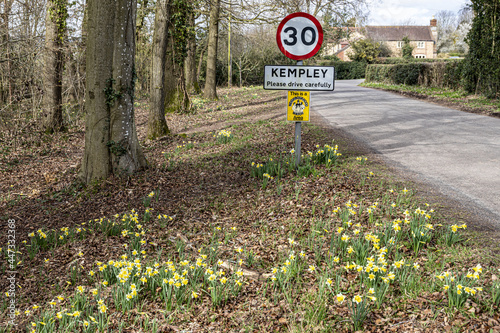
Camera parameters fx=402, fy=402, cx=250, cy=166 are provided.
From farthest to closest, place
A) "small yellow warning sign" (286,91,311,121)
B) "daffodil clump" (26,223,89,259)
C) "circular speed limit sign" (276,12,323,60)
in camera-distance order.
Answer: "small yellow warning sign" (286,91,311,121) < "circular speed limit sign" (276,12,323,60) < "daffodil clump" (26,223,89,259)

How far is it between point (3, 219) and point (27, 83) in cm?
632

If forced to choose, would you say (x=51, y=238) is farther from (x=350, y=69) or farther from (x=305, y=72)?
(x=350, y=69)

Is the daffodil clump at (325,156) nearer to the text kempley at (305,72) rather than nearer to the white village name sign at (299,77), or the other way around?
the white village name sign at (299,77)

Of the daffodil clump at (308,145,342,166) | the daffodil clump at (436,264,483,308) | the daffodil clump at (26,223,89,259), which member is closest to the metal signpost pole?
the daffodil clump at (308,145,342,166)

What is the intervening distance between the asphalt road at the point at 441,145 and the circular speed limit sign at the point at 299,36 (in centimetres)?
259

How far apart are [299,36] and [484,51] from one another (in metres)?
15.2

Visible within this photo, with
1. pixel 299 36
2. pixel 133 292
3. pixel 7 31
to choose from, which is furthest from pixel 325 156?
pixel 7 31

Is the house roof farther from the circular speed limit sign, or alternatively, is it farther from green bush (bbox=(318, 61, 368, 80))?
the circular speed limit sign

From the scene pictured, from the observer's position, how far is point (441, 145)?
27.8 ft

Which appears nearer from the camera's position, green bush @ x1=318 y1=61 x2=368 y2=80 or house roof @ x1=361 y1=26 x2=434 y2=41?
green bush @ x1=318 y1=61 x2=368 y2=80

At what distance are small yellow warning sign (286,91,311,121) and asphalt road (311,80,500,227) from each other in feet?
6.69

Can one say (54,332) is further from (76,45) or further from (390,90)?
(390,90)

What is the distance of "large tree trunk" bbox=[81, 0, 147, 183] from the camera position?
256 inches

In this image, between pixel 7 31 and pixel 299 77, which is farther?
pixel 7 31
